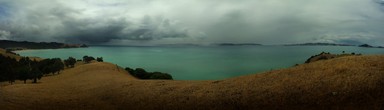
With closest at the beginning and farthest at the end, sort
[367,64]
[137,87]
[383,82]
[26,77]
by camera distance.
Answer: [383,82], [367,64], [137,87], [26,77]

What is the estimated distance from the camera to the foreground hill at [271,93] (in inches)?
924

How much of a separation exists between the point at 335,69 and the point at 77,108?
67.1ft

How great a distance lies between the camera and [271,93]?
25828mm

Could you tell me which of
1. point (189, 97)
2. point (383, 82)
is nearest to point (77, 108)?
point (189, 97)

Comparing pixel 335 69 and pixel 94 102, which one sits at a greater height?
pixel 335 69

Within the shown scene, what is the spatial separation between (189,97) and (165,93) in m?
3.03

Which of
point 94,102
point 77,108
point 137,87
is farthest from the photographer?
point 137,87

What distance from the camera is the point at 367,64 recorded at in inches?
1078

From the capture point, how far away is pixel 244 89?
1092 inches

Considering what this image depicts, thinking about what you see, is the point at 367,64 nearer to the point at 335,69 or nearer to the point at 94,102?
the point at 335,69

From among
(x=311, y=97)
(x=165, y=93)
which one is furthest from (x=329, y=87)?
(x=165, y=93)

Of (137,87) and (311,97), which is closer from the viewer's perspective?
(311,97)

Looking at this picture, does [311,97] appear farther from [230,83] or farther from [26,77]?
[26,77]

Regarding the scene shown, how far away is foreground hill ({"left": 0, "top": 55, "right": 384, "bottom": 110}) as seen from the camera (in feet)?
77.0
